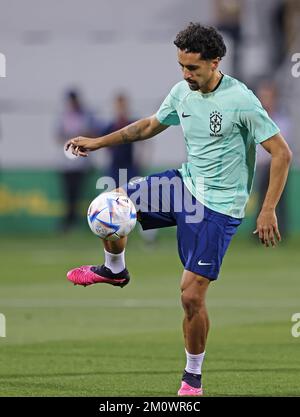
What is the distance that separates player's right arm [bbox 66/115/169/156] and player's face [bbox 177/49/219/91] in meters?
0.84

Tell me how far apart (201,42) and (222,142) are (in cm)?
77

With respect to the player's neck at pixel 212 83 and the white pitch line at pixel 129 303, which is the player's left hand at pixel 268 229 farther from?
the white pitch line at pixel 129 303

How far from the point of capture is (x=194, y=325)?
30.7ft

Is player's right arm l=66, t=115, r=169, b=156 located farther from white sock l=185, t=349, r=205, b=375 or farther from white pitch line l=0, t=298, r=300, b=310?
white pitch line l=0, t=298, r=300, b=310

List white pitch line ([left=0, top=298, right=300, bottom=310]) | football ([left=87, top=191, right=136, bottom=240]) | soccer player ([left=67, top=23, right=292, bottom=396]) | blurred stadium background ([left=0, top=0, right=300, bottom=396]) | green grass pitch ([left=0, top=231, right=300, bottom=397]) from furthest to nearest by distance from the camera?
white pitch line ([left=0, top=298, right=300, bottom=310]) → blurred stadium background ([left=0, top=0, right=300, bottom=396]) → green grass pitch ([left=0, top=231, right=300, bottom=397]) → football ([left=87, top=191, right=136, bottom=240]) → soccer player ([left=67, top=23, right=292, bottom=396])

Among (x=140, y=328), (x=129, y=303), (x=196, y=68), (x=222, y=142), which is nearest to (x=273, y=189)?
(x=222, y=142)

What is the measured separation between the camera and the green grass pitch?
32.6ft

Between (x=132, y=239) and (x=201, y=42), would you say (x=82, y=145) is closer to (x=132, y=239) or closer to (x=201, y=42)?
(x=201, y=42)

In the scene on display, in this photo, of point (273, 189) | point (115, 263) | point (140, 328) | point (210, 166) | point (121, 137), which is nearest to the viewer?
point (273, 189)

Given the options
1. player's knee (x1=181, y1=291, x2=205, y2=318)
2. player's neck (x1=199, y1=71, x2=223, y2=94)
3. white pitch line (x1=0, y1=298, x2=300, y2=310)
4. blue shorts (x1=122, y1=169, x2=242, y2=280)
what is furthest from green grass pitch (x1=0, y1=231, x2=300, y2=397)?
player's neck (x1=199, y1=71, x2=223, y2=94)

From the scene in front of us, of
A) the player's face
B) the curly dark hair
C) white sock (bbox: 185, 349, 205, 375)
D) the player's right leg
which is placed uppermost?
the curly dark hair

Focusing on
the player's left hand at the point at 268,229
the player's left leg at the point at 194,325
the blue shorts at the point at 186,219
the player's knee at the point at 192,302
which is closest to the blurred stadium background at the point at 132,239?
the player's left leg at the point at 194,325

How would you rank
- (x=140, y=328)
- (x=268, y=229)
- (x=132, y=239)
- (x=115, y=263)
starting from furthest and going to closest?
(x=132, y=239)
(x=140, y=328)
(x=115, y=263)
(x=268, y=229)

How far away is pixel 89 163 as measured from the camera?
25.8m
